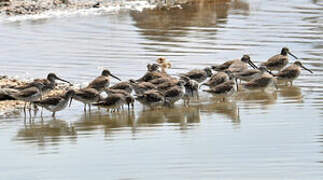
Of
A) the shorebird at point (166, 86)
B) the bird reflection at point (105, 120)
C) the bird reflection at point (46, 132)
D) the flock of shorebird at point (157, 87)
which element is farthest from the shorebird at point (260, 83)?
the bird reflection at point (46, 132)

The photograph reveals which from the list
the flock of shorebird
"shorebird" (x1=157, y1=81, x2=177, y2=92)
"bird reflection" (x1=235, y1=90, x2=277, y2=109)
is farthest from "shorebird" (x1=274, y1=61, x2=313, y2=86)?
"shorebird" (x1=157, y1=81, x2=177, y2=92)

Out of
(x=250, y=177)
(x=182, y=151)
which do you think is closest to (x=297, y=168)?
(x=250, y=177)

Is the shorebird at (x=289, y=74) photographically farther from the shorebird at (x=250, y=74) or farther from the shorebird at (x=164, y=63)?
the shorebird at (x=164, y=63)

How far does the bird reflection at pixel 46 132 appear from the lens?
12.9m

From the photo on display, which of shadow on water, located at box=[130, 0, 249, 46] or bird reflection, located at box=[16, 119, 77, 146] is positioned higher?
shadow on water, located at box=[130, 0, 249, 46]

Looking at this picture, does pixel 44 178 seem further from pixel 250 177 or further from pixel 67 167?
pixel 250 177

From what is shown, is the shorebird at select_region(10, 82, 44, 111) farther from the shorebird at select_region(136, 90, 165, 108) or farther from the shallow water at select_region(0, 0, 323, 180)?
the shorebird at select_region(136, 90, 165, 108)

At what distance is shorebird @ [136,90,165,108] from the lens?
14.8 m

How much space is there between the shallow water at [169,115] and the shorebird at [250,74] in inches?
25.2

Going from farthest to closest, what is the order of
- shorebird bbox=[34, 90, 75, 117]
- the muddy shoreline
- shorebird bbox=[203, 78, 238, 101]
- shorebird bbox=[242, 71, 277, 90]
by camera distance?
the muddy shoreline → shorebird bbox=[242, 71, 277, 90] → shorebird bbox=[203, 78, 238, 101] → shorebird bbox=[34, 90, 75, 117]

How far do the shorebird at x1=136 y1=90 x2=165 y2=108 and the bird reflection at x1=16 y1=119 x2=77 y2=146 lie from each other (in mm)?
1496

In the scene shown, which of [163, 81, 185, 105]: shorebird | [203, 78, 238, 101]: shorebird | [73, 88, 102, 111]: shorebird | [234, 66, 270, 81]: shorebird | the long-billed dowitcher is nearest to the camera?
[73, 88, 102, 111]: shorebird

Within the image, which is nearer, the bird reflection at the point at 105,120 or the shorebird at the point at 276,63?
the bird reflection at the point at 105,120

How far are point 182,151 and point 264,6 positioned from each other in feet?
57.3
